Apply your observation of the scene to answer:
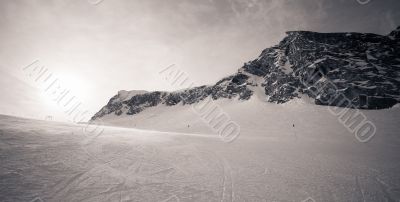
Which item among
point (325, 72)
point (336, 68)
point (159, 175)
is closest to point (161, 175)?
point (159, 175)

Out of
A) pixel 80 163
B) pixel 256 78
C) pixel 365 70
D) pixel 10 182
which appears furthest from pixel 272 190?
pixel 256 78

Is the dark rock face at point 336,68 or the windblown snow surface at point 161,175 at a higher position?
the dark rock face at point 336,68

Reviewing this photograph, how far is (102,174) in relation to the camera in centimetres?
743

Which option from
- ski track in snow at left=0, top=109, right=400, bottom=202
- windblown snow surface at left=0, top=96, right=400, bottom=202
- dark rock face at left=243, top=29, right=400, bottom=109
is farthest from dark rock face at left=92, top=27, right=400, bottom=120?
ski track in snow at left=0, top=109, right=400, bottom=202

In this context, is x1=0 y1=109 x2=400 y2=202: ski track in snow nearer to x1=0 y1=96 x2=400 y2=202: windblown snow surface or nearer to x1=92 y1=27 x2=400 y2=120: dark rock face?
x1=0 y1=96 x2=400 y2=202: windblown snow surface

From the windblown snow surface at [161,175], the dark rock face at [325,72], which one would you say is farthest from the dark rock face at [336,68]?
the windblown snow surface at [161,175]

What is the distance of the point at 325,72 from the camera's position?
186 feet

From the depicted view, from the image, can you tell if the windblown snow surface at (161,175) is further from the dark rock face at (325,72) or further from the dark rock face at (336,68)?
the dark rock face at (336,68)

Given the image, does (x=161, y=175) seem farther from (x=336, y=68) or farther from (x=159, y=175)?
(x=336, y=68)

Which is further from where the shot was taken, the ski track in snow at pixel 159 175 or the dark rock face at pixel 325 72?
the dark rock face at pixel 325 72

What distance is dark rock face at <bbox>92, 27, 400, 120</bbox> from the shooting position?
1954 inches

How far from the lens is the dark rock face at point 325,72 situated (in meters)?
49.6

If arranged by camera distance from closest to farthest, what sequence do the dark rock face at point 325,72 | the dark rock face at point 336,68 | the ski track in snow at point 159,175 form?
the ski track in snow at point 159,175, the dark rock face at point 325,72, the dark rock face at point 336,68

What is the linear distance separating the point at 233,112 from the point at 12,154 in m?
56.9
